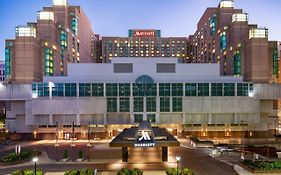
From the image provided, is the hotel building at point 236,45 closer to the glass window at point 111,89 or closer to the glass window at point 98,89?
the glass window at point 111,89

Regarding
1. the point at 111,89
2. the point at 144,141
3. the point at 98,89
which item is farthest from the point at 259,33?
the point at 144,141

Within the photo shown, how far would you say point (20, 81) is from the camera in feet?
335

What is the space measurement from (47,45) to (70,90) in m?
31.1

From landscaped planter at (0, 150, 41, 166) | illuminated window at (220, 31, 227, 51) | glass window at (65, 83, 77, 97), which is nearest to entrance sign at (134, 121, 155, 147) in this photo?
landscaped planter at (0, 150, 41, 166)

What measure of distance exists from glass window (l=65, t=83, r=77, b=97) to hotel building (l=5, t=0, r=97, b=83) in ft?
67.7

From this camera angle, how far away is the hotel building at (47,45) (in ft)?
332

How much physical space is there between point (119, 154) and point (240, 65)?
79039mm

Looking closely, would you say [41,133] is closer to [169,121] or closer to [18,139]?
[18,139]

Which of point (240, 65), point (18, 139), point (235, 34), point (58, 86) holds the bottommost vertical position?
point (18, 139)

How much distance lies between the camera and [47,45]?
112188 mm

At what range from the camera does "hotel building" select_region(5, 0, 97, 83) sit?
332ft

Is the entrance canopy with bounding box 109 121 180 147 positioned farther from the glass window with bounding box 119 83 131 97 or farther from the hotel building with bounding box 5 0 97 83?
the hotel building with bounding box 5 0 97 83

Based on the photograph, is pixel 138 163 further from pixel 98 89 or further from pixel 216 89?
pixel 216 89

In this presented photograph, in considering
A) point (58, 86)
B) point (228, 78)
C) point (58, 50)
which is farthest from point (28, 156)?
point (58, 50)
